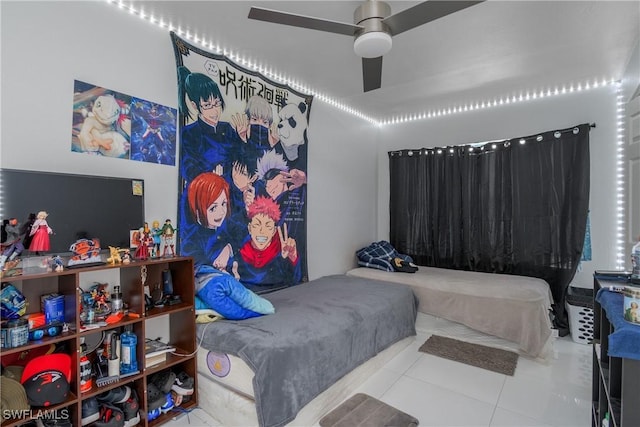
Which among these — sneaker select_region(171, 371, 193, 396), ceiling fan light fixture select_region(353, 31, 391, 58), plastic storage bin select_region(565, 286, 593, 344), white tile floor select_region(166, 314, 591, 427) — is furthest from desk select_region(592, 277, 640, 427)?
sneaker select_region(171, 371, 193, 396)

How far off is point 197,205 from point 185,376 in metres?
1.17

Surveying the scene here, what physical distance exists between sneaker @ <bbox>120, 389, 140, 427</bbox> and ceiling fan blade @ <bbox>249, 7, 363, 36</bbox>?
7.18 ft

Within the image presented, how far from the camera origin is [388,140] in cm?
466

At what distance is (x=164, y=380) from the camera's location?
1.89 m

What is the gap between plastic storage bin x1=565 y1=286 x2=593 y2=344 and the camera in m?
3.00

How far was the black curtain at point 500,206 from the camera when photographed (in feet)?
10.9

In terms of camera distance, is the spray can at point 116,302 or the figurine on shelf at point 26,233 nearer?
the figurine on shelf at point 26,233

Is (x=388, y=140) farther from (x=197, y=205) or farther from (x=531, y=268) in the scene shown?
(x=197, y=205)

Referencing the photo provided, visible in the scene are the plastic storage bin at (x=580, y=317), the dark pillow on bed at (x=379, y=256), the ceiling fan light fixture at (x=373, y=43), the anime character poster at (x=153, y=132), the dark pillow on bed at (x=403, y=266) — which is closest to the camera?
the ceiling fan light fixture at (x=373, y=43)

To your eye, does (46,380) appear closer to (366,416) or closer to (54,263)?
(54,263)

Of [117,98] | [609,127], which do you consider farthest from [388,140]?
[117,98]

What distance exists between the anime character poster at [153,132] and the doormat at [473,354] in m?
2.78

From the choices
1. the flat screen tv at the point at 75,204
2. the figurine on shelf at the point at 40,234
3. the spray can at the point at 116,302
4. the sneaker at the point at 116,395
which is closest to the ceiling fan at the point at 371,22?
A: the flat screen tv at the point at 75,204

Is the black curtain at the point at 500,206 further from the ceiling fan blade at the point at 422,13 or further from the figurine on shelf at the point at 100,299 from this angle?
the figurine on shelf at the point at 100,299
